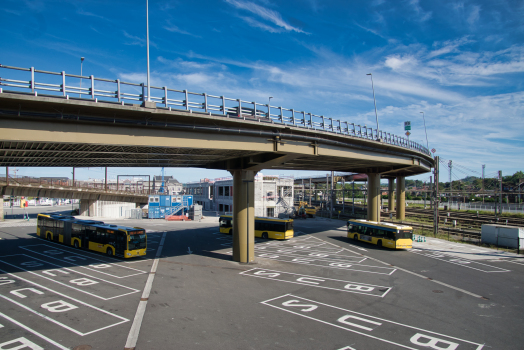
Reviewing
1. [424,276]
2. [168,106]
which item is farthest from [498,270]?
[168,106]

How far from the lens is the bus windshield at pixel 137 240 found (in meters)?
23.2

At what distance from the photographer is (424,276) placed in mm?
19438

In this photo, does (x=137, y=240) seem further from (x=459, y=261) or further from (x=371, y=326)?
(x=459, y=261)

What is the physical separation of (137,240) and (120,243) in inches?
51.0

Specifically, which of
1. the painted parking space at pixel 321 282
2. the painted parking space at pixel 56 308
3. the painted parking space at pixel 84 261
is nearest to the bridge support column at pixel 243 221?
the painted parking space at pixel 321 282

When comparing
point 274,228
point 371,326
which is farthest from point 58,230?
point 371,326

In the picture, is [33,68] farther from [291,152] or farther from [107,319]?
[291,152]

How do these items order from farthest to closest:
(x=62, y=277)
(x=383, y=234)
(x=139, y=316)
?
1. (x=383, y=234)
2. (x=62, y=277)
3. (x=139, y=316)

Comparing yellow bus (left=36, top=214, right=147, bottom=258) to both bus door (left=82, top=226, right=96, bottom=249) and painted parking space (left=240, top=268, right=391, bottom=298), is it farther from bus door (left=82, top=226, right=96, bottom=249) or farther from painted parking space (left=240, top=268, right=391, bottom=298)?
painted parking space (left=240, top=268, right=391, bottom=298)

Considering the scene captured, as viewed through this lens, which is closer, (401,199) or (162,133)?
(162,133)

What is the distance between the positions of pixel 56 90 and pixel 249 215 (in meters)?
14.5

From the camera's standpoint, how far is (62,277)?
1805 cm

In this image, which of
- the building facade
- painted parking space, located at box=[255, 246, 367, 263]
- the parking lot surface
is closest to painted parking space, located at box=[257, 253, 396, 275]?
the parking lot surface

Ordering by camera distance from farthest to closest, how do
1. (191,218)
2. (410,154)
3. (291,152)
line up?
(191,218)
(410,154)
(291,152)
